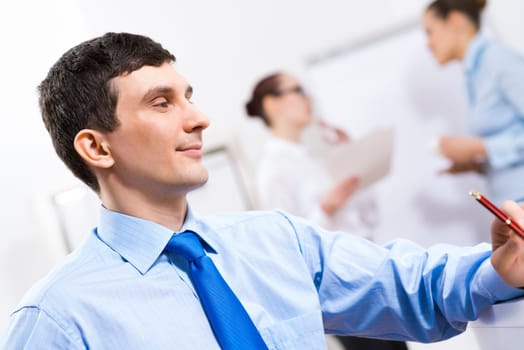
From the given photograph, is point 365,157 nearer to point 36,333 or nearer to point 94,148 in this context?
point 94,148

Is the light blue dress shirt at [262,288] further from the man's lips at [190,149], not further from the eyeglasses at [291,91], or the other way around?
the eyeglasses at [291,91]

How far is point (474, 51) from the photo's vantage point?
266cm

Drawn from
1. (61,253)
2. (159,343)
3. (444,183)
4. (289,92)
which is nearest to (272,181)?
(289,92)

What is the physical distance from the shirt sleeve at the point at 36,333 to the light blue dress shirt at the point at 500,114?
205cm

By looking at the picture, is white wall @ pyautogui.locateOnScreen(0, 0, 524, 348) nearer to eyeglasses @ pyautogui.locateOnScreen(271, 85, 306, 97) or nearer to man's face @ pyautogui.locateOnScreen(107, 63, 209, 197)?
eyeglasses @ pyautogui.locateOnScreen(271, 85, 306, 97)

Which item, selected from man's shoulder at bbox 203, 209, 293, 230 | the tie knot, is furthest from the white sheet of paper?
the tie knot

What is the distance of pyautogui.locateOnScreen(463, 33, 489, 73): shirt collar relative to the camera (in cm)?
265

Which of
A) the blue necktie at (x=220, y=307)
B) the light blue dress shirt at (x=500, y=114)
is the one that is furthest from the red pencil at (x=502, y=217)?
the light blue dress shirt at (x=500, y=114)

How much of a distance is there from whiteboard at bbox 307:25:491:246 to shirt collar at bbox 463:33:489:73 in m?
0.06

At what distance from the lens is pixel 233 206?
9.32 ft

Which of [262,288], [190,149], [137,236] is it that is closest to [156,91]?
[190,149]

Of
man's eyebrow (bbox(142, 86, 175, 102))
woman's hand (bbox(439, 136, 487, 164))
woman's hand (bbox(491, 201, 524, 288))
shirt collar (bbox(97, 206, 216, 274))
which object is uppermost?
man's eyebrow (bbox(142, 86, 175, 102))

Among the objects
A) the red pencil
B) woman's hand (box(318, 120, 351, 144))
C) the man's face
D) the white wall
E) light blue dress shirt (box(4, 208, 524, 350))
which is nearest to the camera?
the red pencil

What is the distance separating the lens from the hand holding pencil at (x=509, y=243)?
2.55 ft
